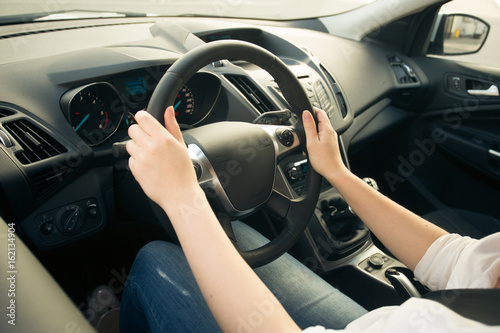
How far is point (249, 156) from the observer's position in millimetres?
1029

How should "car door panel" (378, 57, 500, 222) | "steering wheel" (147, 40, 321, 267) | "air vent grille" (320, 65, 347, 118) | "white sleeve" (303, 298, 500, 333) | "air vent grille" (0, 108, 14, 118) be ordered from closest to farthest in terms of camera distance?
"white sleeve" (303, 298, 500, 333) → "steering wheel" (147, 40, 321, 267) → "air vent grille" (0, 108, 14, 118) → "air vent grille" (320, 65, 347, 118) → "car door panel" (378, 57, 500, 222)

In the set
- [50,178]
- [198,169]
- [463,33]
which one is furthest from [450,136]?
[50,178]

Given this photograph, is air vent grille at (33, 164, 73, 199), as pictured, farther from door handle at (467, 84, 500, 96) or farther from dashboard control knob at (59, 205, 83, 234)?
door handle at (467, 84, 500, 96)

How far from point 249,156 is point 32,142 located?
0.57 meters

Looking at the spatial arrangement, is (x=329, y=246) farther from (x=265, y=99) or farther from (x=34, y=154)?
(x=34, y=154)

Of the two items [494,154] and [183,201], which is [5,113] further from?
[494,154]

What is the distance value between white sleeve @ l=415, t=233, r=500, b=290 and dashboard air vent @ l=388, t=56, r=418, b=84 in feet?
5.12

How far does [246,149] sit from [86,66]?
549 millimetres

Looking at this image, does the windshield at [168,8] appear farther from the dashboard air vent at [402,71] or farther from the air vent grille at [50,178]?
the air vent grille at [50,178]

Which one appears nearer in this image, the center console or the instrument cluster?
the instrument cluster

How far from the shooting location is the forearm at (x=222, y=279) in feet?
2.17

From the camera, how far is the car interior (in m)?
1.00

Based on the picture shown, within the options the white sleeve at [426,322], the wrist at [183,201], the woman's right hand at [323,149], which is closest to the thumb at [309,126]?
the woman's right hand at [323,149]

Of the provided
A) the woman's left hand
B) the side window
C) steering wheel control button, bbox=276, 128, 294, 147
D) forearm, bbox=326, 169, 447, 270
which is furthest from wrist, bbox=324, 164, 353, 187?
the side window
